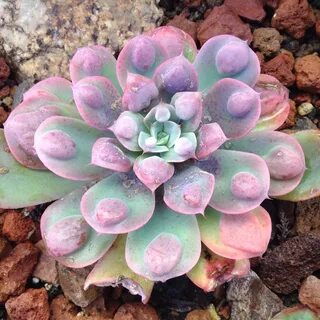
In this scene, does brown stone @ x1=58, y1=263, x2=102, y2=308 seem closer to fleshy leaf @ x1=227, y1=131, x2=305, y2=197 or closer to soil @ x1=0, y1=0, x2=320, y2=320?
soil @ x1=0, y1=0, x2=320, y2=320

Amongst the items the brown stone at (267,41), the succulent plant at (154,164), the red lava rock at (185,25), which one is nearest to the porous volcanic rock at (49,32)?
the red lava rock at (185,25)

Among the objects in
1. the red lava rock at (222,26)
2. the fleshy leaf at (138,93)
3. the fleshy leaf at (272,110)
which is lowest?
the fleshy leaf at (272,110)

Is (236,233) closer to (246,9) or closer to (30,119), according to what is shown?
(30,119)

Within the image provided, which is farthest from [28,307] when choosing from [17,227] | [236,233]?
[236,233]

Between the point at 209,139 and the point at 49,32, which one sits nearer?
the point at 209,139

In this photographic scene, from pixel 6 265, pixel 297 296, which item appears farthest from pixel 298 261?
pixel 6 265

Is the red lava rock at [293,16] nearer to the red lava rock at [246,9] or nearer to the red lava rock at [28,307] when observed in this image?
the red lava rock at [246,9]

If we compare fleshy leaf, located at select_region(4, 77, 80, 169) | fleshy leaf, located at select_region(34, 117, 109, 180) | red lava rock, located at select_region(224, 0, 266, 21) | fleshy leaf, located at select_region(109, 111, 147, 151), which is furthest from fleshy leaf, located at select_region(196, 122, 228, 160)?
red lava rock, located at select_region(224, 0, 266, 21)

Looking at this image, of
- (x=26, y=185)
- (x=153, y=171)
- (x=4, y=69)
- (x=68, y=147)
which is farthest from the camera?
(x=4, y=69)
